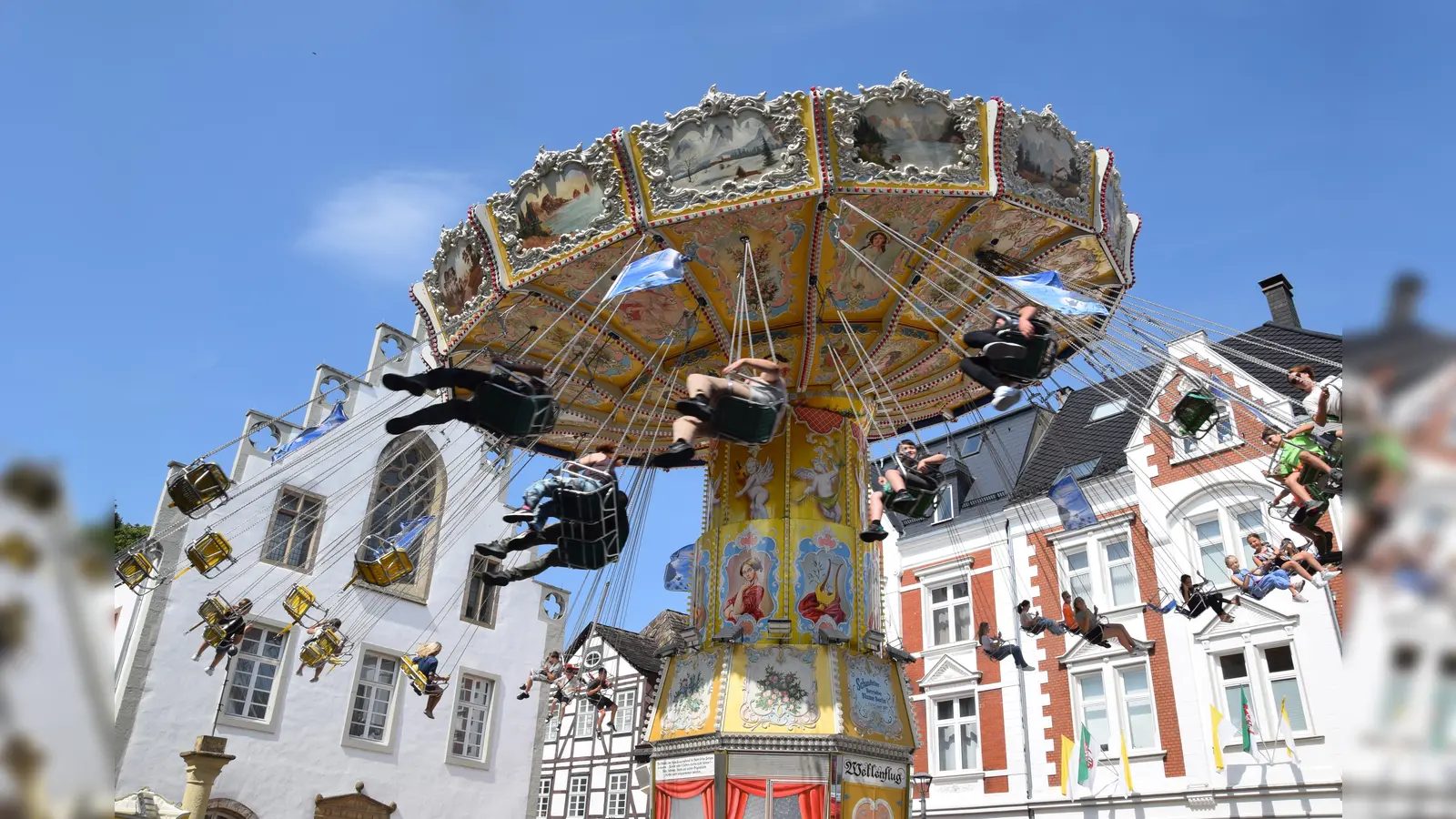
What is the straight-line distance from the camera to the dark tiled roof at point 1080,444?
21.9m

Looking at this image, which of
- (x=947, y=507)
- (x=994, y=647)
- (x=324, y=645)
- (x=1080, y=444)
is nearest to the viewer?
(x=994, y=647)

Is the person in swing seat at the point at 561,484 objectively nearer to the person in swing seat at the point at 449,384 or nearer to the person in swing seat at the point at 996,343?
the person in swing seat at the point at 449,384

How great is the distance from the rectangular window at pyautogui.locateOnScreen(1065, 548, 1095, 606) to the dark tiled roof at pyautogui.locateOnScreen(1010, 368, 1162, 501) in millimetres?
Result: 1747

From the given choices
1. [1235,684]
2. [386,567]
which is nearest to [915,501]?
[386,567]

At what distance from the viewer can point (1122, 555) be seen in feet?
65.9

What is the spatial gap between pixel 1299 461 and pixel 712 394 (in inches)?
186

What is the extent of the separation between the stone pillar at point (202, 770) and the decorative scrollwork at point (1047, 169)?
1622cm

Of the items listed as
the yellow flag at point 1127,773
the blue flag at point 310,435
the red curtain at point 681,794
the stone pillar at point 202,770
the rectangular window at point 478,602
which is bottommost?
the red curtain at point 681,794

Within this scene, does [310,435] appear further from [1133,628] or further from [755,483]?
[1133,628]

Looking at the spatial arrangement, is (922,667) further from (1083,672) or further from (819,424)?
(819,424)

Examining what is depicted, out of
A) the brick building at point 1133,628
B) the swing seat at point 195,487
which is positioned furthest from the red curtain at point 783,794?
the brick building at point 1133,628

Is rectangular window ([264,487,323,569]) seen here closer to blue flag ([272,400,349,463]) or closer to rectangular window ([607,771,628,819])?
blue flag ([272,400,349,463])

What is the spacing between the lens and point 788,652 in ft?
31.8

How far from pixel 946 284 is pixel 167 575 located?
15.9 metres
